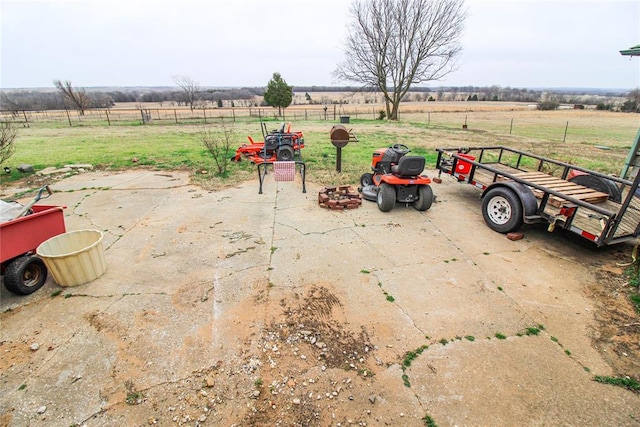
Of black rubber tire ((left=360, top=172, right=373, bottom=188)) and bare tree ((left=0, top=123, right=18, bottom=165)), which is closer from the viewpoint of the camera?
black rubber tire ((left=360, top=172, right=373, bottom=188))

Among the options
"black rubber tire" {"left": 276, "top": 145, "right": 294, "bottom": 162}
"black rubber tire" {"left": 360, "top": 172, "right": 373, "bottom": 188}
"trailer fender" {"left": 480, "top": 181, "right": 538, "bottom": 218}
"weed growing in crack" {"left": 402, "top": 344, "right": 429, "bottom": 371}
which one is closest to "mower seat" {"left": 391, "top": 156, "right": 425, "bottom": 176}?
"trailer fender" {"left": 480, "top": 181, "right": 538, "bottom": 218}

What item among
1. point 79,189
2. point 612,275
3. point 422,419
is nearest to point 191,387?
point 422,419

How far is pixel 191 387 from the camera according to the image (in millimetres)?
2443

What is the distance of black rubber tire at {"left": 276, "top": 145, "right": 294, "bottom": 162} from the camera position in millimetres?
9305

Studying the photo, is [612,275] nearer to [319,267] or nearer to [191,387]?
[319,267]

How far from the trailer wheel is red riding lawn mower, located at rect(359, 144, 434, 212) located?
0.97m

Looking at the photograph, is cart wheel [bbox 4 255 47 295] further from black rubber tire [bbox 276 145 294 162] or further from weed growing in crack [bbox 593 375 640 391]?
black rubber tire [bbox 276 145 294 162]

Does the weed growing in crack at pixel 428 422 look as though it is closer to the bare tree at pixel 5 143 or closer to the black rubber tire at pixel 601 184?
the black rubber tire at pixel 601 184

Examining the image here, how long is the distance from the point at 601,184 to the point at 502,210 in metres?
1.90

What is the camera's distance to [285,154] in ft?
30.7

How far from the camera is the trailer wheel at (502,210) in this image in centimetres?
482

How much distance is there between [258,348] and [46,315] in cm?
232

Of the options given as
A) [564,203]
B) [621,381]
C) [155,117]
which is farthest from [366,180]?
[155,117]

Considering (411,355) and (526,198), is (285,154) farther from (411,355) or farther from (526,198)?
(411,355)
